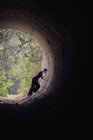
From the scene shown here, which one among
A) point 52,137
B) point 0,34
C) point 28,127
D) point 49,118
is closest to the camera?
point 52,137

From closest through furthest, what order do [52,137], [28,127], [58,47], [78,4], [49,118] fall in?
[78,4], [52,137], [28,127], [49,118], [58,47]

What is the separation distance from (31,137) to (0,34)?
15.6 meters

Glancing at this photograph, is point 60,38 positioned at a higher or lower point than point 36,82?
higher

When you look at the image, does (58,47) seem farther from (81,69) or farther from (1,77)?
(1,77)

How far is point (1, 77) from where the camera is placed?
71.9ft

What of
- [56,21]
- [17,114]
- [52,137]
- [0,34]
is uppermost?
[0,34]

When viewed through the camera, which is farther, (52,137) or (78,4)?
(52,137)

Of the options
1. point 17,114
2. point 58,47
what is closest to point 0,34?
point 58,47

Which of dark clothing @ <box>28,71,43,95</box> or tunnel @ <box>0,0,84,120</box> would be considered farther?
dark clothing @ <box>28,71,43,95</box>

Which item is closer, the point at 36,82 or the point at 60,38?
the point at 60,38

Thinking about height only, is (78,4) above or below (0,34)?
below

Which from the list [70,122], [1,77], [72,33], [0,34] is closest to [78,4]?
[72,33]

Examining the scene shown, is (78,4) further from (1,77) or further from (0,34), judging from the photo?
(1,77)

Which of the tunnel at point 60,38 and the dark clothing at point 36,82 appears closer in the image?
the tunnel at point 60,38
